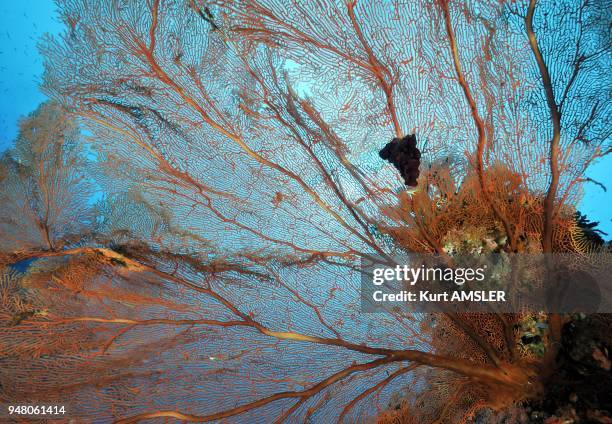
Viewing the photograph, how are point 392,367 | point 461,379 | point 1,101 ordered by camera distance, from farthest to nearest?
point 1,101 → point 392,367 → point 461,379

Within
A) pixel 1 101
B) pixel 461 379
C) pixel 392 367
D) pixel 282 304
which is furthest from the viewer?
pixel 1 101

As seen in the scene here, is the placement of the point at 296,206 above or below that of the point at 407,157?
below

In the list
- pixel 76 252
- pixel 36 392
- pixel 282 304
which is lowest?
pixel 36 392

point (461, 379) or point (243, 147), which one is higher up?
point (243, 147)

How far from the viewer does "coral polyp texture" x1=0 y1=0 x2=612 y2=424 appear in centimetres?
300

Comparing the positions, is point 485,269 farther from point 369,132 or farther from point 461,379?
point 369,132

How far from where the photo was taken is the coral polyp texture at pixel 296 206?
3.00 m

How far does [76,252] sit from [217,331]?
1.82 meters

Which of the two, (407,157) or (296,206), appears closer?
(407,157)

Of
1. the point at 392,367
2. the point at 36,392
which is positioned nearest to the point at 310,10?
the point at 392,367

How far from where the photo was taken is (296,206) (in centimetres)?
381

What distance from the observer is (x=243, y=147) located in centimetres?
387

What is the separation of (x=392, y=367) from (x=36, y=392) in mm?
3770

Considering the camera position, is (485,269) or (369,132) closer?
(485,269)
